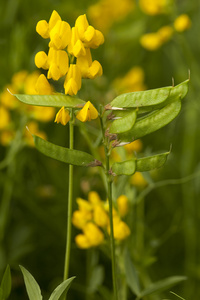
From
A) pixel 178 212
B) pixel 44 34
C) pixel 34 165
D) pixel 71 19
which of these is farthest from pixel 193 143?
pixel 44 34

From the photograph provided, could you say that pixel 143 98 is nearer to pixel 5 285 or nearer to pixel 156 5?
pixel 5 285

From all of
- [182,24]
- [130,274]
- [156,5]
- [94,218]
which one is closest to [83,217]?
[94,218]

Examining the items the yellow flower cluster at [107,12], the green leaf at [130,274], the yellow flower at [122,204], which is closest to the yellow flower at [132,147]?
the yellow flower at [122,204]

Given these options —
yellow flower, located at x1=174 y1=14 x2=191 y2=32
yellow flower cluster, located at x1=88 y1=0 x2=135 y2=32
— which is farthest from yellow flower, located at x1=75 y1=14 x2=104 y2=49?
yellow flower cluster, located at x1=88 y1=0 x2=135 y2=32

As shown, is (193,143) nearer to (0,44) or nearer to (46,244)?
(46,244)

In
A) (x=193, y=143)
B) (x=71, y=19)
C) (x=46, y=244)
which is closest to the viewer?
(x=46, y=244)
